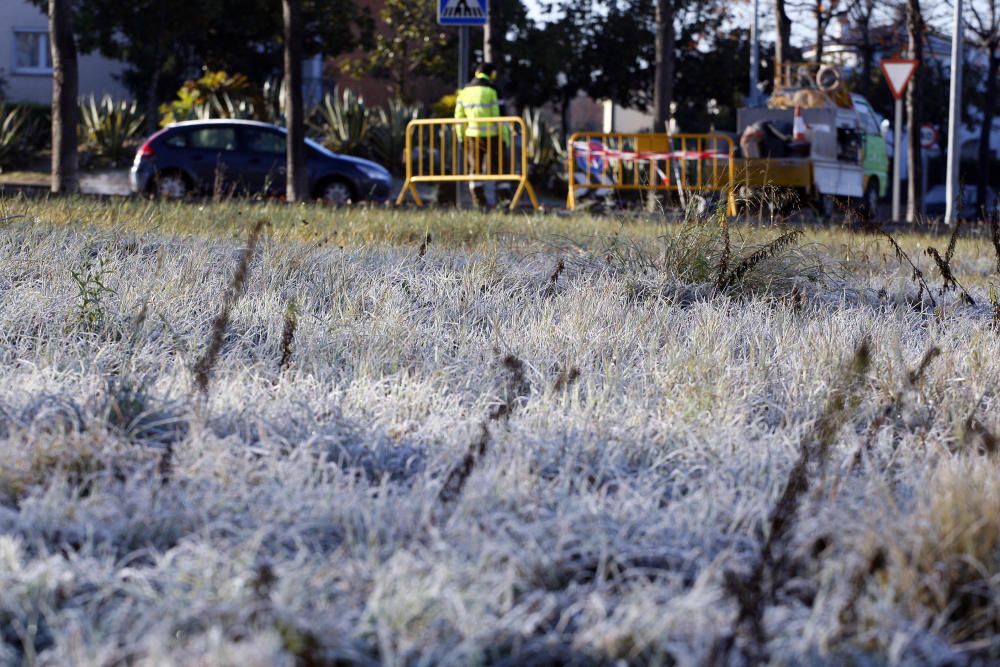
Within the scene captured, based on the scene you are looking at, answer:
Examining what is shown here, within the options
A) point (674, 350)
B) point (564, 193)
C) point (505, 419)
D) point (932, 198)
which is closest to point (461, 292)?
point (674, 350)

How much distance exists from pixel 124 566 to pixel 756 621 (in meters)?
1.24

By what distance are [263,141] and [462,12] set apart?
7.60 m

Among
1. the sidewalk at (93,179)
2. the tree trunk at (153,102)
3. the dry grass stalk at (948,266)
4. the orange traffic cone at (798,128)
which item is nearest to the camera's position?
the dry grass stalk at (948,266)

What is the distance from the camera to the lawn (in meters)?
2.47

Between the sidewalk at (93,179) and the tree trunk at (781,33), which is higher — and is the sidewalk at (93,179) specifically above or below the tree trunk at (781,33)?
below

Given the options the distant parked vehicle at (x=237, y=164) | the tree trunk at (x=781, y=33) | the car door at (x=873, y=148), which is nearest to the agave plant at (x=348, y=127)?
the distant parked vehicle at (x=237, y=164)

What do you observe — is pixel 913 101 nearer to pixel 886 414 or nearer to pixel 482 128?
→ pixel 482 128

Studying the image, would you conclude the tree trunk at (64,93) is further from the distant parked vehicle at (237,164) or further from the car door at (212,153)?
the car door at (212,153)

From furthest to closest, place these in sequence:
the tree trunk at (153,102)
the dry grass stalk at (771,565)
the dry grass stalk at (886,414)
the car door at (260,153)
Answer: the tree trunk at (153,102), the car door at (260,153), the dry grass stalk at (886,414), the dry grass stalk at (771,565)

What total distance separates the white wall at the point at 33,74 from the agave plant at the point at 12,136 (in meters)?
6.00

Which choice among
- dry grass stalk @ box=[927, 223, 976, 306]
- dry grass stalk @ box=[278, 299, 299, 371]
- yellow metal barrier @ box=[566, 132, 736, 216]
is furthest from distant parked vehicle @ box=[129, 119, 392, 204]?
dry grass stalk @ box=[278, 299, 299, 371]

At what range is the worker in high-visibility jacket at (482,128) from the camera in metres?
16.6

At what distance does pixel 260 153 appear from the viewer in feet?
70.9

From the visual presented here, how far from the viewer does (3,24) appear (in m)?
37.3
